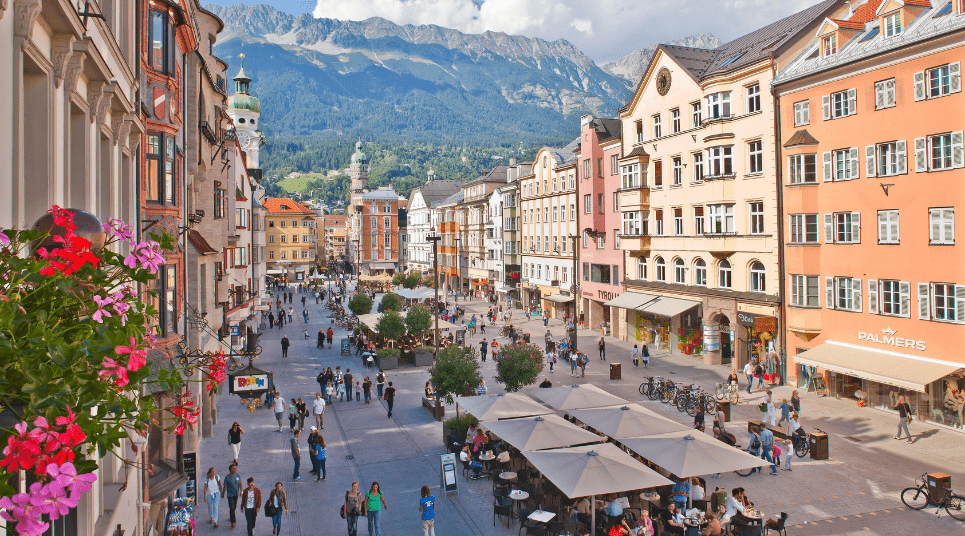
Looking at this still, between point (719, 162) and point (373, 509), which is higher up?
point (719, 162)

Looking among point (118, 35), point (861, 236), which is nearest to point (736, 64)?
point (861, 236)

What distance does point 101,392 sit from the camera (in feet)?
10.6

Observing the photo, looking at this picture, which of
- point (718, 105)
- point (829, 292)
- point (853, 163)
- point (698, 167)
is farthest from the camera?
point (698, 167)

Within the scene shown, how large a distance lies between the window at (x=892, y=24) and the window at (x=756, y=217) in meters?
Result: 9.50

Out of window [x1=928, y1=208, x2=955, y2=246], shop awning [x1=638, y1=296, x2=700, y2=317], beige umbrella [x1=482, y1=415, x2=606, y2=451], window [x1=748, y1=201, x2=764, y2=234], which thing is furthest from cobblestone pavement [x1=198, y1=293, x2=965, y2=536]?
window [x1=748, y1=201, x2=764, y2=234]

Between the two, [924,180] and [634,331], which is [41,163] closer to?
[924,180]

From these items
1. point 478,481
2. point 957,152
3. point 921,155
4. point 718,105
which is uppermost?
point 718,105

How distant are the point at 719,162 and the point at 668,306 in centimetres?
915

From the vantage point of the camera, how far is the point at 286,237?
366 feet

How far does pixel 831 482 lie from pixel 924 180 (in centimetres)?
1346

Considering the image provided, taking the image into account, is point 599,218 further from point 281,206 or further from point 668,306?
point 281,206

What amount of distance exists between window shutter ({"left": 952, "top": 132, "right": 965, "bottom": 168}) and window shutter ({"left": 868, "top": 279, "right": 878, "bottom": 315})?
18.1 ft

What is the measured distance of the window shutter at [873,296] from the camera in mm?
27719

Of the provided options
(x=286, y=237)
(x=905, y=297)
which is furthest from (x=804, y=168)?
(x=286, y=237)
